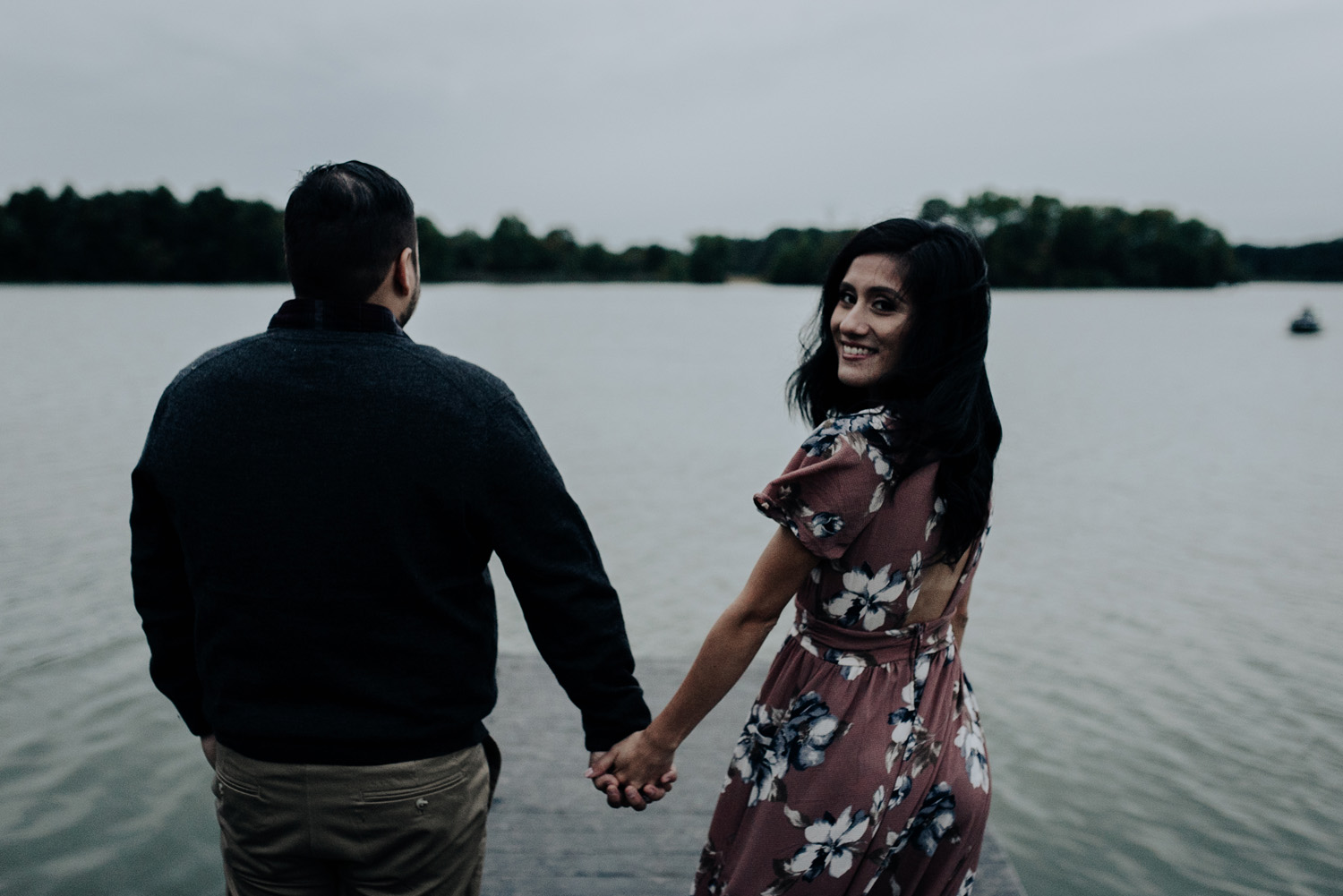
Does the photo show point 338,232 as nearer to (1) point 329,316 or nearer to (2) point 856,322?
(1) point 329,316

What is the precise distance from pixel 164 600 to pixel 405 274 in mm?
792

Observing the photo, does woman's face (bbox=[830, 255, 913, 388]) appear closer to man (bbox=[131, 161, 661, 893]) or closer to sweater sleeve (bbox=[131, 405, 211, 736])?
man (bbox=[131, 161, 661, 893])

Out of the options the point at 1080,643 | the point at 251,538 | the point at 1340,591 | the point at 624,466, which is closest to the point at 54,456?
the point at 624,466

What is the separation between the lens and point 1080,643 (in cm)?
726

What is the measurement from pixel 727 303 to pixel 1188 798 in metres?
81.2

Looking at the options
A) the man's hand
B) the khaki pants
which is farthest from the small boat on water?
the man's hand

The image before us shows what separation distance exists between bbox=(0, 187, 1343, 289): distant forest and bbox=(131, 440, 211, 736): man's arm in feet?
194

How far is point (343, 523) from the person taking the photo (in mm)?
1538

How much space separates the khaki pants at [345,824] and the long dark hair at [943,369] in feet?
3.38

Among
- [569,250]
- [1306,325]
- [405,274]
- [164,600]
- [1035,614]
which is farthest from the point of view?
[569,250]

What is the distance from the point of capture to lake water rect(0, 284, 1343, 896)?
14.9ft

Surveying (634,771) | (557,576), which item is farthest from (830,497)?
(634,771)

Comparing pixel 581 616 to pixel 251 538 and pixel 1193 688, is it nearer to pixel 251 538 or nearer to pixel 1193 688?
pixel 251 538

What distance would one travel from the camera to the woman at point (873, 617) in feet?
5.94
